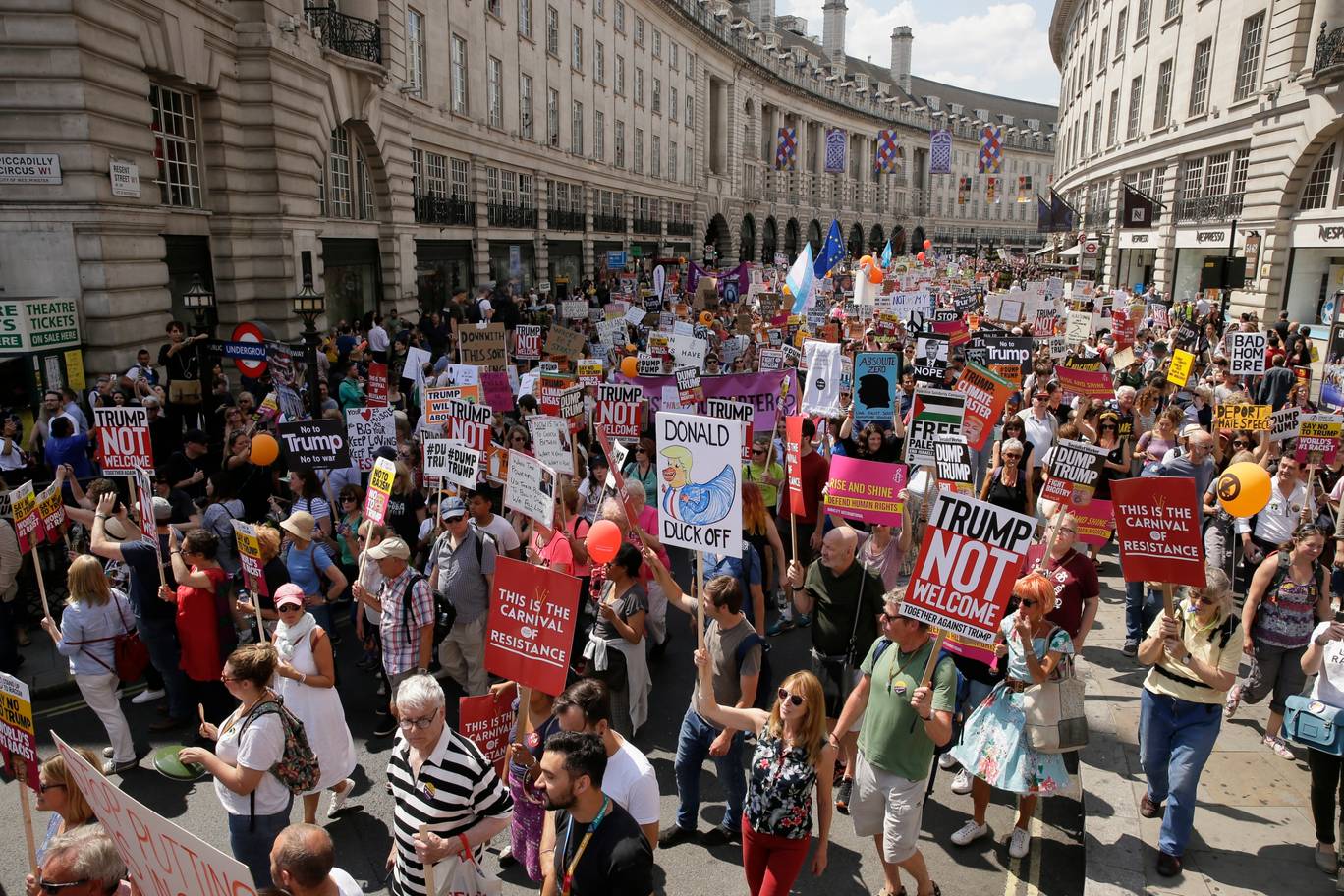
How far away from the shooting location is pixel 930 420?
8.69m

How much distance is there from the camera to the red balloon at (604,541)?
606 centimetres

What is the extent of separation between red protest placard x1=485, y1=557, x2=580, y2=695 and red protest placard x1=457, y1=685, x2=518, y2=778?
0.50 ft

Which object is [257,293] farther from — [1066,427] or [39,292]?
[1066,427]

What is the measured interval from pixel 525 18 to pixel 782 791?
121 feet

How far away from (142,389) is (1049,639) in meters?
12.8

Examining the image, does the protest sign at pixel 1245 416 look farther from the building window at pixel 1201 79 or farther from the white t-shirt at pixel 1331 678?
the building window at pixel 1201 79

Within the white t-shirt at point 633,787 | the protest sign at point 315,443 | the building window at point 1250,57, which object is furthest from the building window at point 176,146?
the building window at point 1250,57

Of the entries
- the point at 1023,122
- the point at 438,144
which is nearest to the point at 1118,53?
the point at 438,144

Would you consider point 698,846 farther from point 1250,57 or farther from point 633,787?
point 1250,57

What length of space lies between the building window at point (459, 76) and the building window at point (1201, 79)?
1027 inches

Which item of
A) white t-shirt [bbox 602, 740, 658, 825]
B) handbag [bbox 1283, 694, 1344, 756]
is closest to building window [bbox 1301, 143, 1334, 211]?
handbag [bbox 1283, 694, 1344, 756]

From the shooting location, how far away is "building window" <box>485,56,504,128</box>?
32750mm

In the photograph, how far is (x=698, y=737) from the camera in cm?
541

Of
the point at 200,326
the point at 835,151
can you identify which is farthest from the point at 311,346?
the point at 835,151
